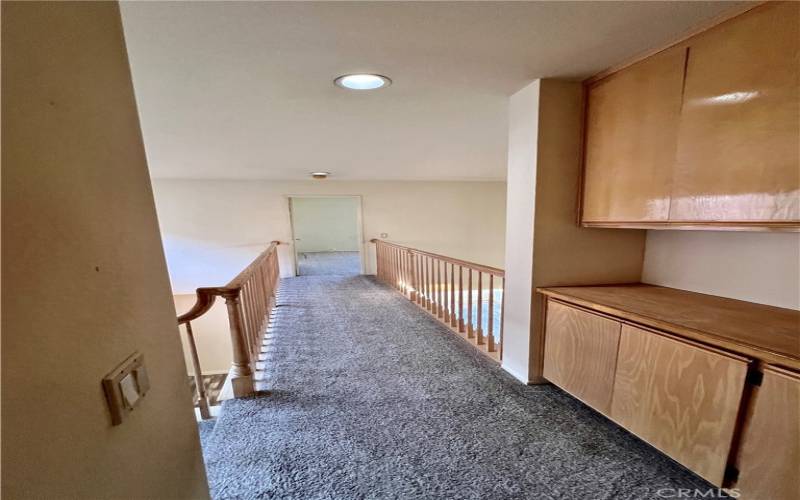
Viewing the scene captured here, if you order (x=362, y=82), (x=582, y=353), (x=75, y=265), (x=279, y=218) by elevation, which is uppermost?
(x=362, y=82)

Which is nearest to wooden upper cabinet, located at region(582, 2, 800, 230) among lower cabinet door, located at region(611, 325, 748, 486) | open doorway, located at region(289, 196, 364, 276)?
lower cabinet door, located at region(611, 325, 748, 486)

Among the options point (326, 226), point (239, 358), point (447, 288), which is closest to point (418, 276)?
point (447, 288)

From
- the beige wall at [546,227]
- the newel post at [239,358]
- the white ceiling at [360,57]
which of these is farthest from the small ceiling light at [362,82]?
the newel post at [239,358]

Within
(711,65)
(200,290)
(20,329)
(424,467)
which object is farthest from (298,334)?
(711,65)

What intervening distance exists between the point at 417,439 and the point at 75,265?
1.58m

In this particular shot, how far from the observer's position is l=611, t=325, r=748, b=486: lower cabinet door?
1135 millimetres

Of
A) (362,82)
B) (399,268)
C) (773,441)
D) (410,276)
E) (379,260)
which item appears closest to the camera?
(773,441)

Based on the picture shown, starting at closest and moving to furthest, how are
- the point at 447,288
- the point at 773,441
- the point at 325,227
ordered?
the point at 773,441 → the point at 447,288 → the point at 325,227

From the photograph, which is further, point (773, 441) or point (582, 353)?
point (582, 353)

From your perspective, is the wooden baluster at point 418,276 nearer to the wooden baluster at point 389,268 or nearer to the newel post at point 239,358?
the wooden baluster at point 389,268

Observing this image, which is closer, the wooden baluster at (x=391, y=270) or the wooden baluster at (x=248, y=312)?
the wooden baluster at (x=248, y=312)

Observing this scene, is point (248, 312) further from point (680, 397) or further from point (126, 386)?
point (680, 397)

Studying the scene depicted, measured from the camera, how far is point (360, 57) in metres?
1.48

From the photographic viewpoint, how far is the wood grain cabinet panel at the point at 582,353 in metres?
1.55
